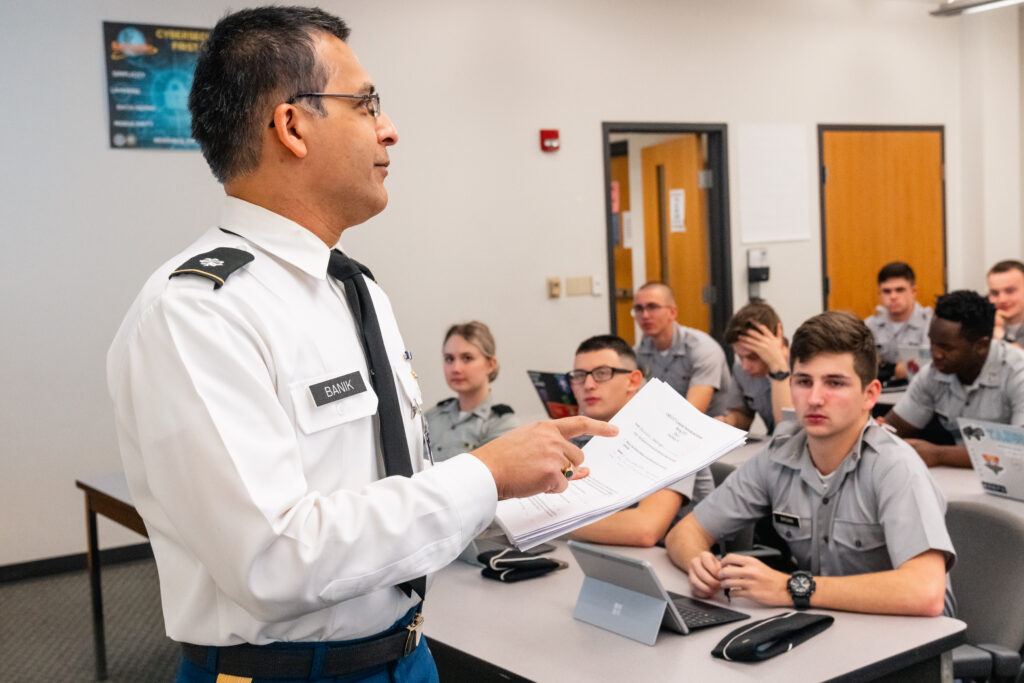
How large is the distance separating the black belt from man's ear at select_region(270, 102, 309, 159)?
1.82 ft

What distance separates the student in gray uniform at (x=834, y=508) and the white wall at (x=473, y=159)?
338 cm

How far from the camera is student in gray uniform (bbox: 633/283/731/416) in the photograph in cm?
489

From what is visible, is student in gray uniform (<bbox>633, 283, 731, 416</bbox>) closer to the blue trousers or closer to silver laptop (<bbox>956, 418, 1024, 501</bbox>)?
silver laptop (<bbox>956, 418, 1024, 501</bbox>)

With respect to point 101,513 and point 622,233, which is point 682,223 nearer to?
point 622,233

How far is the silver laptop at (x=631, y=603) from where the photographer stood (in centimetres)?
178

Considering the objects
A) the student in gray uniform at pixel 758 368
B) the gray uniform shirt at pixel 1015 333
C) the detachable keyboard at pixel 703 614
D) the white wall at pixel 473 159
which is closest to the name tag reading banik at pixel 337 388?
the detachable keyboard at pixel 703 614

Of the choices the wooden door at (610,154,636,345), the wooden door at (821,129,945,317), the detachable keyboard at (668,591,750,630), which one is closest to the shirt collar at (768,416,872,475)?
the detachable keyboard at (668,591,750,630)

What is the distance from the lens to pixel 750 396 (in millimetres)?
4590

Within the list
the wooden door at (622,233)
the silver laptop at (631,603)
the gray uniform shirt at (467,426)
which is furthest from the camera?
the wooden door at (622,233)

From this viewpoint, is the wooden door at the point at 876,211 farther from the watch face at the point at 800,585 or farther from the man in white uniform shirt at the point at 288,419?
the man in white uniform shirt at the point at 288,419

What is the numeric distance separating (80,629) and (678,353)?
319cm

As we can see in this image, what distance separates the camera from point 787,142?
22.2 feet

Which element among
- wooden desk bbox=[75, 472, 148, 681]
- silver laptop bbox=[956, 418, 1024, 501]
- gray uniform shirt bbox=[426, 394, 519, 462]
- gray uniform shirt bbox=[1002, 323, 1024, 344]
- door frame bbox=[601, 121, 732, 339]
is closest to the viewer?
silver laptop bbox=[956, 418, 1024, 501]

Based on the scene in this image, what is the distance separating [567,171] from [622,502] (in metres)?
4.91
